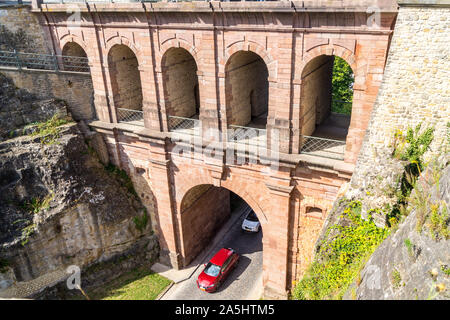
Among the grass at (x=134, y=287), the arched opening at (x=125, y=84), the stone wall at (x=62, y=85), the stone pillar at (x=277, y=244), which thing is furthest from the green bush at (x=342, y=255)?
the stone wall at (x=62, y=85)

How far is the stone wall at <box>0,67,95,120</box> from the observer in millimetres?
17656

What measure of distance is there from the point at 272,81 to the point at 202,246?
11.1 meters

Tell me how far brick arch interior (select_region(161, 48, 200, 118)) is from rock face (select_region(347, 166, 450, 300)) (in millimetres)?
10767

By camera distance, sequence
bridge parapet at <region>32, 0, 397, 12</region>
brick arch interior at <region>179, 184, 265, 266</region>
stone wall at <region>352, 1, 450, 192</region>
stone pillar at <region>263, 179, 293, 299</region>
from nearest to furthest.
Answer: stone wall at <region>352, 1, 450, 192</region> → bridge parapet at <region>32, 0, 397, 12</region> → stone pillar at <region>263, 179, 293, 299</region> → brick arch interior at <region>179, 184, 265, 266</region>

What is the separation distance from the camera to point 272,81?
13250mm

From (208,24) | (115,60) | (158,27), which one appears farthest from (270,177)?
(115,60)

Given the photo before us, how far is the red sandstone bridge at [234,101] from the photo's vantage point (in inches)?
474

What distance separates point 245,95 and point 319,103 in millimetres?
3174

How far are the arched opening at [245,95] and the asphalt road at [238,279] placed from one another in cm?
749

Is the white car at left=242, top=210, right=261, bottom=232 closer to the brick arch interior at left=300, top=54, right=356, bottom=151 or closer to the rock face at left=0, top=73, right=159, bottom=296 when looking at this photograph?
the rock face at left=0, top=73, right=159, bottom=296

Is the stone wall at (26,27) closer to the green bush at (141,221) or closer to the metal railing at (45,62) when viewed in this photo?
the metal railing at (45,62)

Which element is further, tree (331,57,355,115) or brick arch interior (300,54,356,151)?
tree (331,57,355,115)

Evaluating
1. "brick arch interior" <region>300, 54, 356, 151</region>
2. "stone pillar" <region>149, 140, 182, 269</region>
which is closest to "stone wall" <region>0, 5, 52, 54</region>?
"stone pillar" <region>149, 140, 182, 269</region>

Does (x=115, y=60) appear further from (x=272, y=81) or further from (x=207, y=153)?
(x=272, y=81)
